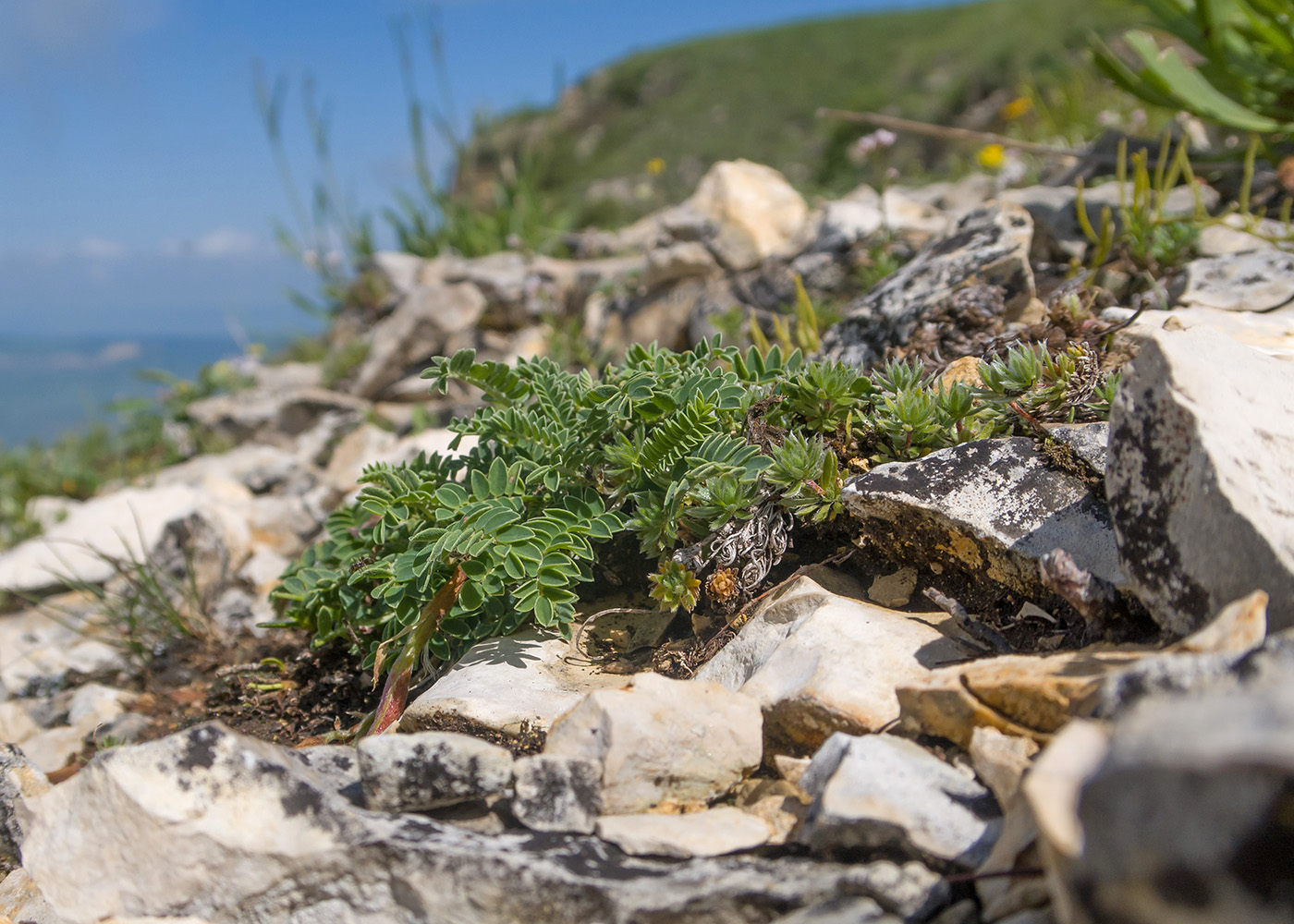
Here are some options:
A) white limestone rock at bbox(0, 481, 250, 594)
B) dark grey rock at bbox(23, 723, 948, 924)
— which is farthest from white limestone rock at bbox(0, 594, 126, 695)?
dark grey rock at bbox(23, 723, 948, 924)

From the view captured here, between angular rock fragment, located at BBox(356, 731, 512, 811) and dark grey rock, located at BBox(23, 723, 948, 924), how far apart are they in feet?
0.18

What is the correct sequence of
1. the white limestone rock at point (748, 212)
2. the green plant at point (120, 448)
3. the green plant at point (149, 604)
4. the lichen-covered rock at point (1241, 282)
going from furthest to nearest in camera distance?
the green plant at point (120, 448)
the white limestone rock at point (748, 212)
the green plant at point (149, 604)
the lichen-covered rock at point (1241, 282)

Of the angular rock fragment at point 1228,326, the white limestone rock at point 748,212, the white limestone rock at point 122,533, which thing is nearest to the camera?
the angular rock fragment at point 1228,326

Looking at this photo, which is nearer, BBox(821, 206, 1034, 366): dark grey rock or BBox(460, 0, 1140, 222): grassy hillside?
BBox(821, 206, 1034, 366): dark grey rock

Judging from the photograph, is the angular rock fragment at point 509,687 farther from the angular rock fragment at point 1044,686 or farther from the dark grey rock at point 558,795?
the angular rock fragment at point 1044,686

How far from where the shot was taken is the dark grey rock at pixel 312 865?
1.81 m

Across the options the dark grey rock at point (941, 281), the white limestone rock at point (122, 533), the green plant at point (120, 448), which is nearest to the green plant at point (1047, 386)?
the dark grey rock at point (941, 281)

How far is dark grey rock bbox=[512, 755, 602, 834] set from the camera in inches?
82.3

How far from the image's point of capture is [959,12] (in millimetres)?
53031

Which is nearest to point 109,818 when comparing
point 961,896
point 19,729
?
point 961,896

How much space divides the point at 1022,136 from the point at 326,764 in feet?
31.2

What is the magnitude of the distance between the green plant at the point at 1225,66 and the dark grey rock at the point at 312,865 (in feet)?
16.0

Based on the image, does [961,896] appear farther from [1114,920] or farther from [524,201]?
[524,201]

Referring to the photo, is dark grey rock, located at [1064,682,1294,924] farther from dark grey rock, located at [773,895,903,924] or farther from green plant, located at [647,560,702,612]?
green plant, located at [647,560,702,612]
